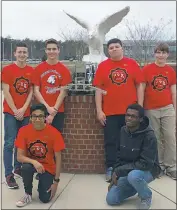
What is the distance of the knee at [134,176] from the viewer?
139 inches

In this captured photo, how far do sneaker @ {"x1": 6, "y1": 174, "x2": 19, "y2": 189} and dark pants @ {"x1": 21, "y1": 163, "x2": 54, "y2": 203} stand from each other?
498mm

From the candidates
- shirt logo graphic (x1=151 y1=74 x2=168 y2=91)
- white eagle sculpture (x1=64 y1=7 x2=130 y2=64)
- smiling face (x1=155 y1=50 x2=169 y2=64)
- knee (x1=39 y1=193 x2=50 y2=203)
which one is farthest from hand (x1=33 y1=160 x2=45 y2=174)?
white eagle sculpture (x1=64 y1=7 x2=130 y2=64)

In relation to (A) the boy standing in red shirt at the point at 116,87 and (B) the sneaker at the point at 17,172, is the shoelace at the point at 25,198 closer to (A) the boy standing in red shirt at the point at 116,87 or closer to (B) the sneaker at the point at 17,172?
(B) the sneaker at the point at 17,172

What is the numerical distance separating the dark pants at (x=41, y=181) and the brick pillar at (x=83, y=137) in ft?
3.68

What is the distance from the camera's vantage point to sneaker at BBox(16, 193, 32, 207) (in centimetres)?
373

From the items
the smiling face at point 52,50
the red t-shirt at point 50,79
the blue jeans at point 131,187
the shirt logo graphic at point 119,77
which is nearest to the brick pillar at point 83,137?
the red t-shirt at point 50,79

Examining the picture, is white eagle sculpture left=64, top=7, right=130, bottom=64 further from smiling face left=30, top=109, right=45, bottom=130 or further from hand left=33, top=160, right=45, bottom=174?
hand left=33, top=160, right=45, bottom=174

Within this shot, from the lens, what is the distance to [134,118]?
11.9 ft

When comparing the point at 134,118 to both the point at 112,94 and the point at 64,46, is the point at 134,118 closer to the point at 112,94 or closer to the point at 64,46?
the point at 112,94

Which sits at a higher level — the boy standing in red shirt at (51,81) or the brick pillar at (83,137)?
the boy standing in red shirt at (51,81)

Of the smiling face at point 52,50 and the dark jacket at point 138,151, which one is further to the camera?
the smiling face at point 52,50

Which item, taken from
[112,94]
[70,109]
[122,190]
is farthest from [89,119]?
[122,190]

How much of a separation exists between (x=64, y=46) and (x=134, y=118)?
27.8m

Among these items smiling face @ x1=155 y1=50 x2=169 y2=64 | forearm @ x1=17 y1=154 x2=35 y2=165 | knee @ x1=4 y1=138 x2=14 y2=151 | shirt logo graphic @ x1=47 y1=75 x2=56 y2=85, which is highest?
smiling face @ x1=155 y1=50 x2=169 y2=64
